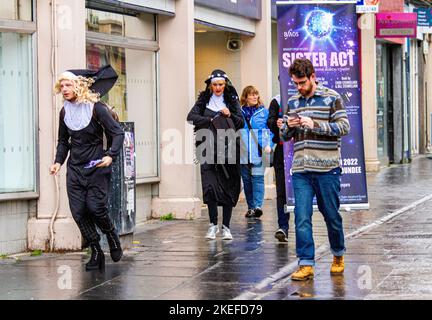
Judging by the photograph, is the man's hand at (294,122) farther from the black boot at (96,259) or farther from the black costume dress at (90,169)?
the black boot at (96,259)

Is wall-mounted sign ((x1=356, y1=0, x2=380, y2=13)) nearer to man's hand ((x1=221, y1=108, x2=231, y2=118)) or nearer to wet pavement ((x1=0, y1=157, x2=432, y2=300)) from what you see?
wet pavement ((x1=0, y1=157, x2=432, y2=300))

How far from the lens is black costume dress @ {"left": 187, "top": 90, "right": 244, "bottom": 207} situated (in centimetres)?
1263

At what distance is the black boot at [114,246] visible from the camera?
418 inches

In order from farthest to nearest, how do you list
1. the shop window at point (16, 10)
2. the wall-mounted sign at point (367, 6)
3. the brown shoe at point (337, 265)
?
the wall-mounted sign at point (367, 6) → the shop window at point (16, 10) → the brown shoe at point (337, 265)

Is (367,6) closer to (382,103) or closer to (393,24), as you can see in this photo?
(393,24)

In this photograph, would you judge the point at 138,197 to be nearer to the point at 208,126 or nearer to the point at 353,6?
the point at 208,126

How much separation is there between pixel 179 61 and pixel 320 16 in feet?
8.60

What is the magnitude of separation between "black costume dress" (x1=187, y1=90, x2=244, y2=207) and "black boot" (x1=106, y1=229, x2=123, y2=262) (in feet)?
7.15

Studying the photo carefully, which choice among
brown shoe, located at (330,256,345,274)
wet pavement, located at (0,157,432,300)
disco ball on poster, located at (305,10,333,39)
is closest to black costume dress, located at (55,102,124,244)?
wet pavement, located at (0,157,432,300)

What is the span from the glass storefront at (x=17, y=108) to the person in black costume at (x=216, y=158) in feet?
6.56

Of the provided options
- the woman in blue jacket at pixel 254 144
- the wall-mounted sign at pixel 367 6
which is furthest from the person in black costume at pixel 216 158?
the wall-mounted sign at pixel 367 6

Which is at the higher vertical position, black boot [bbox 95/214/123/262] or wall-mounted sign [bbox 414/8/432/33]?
wall-mounted sign [bbox 414/8/432/33]

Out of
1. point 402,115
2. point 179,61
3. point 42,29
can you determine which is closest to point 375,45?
point 402,115

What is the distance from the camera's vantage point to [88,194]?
10.3m
